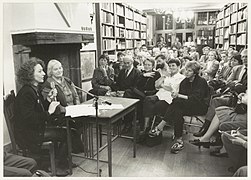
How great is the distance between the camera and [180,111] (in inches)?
117

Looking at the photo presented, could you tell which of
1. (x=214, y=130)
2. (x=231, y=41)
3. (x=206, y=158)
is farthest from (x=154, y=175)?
(x=231, y=41)

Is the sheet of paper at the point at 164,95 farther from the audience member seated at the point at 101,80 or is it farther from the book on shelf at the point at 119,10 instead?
the book on shelf at the point at 119,10

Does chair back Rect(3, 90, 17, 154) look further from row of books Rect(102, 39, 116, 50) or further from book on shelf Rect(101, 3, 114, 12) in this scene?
book on shelf Rect(101, 3, 114, 12)

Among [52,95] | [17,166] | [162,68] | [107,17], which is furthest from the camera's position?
[107,17]

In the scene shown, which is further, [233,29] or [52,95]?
[233,29]

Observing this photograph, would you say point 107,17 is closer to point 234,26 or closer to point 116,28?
point 116,28

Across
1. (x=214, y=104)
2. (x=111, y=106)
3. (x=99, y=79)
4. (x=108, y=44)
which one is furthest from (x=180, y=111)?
(x=108, y=44)

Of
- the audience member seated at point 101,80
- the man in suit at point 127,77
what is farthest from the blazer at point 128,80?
the audience member seated at point 101,80

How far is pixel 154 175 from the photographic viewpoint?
2283 mm

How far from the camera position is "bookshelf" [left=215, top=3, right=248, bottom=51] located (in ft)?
14.3

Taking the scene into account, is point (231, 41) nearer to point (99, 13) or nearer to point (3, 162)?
point (99, 13)

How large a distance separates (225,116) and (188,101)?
1.64ft

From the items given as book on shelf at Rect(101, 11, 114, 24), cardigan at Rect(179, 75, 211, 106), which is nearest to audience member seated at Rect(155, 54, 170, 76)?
cardigan at Rect(179, 75, 211, 106)

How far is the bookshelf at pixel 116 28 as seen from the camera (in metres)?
4.29
